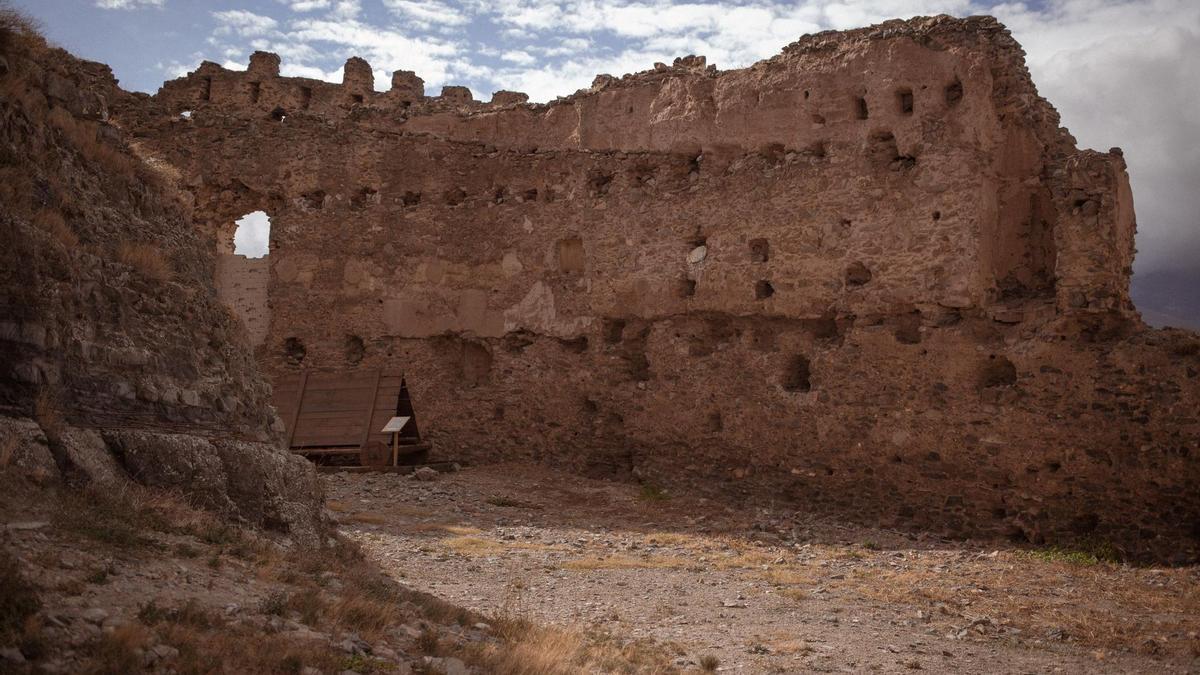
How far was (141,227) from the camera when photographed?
8.23m

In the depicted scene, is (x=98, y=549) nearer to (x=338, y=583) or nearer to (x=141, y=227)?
(x=338, y=583)

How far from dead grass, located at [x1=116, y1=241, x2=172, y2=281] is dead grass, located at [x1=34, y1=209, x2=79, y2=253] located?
460 mm

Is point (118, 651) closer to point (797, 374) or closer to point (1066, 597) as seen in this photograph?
point (1066, 597)

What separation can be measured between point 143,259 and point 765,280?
8.20m

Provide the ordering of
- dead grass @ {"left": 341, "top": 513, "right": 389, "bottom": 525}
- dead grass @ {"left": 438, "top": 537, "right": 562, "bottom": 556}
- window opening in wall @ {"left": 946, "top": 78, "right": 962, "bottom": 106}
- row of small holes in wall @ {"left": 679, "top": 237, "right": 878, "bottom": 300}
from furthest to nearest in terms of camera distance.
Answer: row of small holes in wall @ {"left": 679, "top": 237, "right": 878, "bottom": 300} → window opening in wall @ {"left": 946, "top": 78, "right": 962, "bottom": 106} → dead grass @ {"left": 341, "top": 513, "right": 389, "bottom": 525} → dead grass @ {"left": 438, "top": 537, "right": 562, "bottom": 556}

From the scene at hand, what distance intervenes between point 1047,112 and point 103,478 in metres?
10.6

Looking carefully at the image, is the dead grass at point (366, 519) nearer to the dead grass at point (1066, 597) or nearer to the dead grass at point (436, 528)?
the dead grass at point (436, 528)

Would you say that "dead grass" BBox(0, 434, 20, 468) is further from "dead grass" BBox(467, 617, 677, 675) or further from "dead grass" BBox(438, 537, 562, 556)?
"dead grass" BBox(438, 537, 562, 556)

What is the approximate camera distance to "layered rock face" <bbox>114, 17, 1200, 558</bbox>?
1158 cm

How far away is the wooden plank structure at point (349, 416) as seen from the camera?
15500mm

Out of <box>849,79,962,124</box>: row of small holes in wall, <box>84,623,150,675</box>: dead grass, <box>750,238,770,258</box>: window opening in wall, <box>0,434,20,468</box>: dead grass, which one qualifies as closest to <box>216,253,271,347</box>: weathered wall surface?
<box>750,238,770,258</box>: window opening in wall

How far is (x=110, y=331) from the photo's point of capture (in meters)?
7.25

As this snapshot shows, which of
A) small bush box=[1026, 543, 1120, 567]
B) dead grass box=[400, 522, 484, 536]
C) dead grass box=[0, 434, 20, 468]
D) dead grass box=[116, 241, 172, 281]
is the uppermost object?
dead grass box=[116, 241, 172, 281]

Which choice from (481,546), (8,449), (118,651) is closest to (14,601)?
(118,651)
